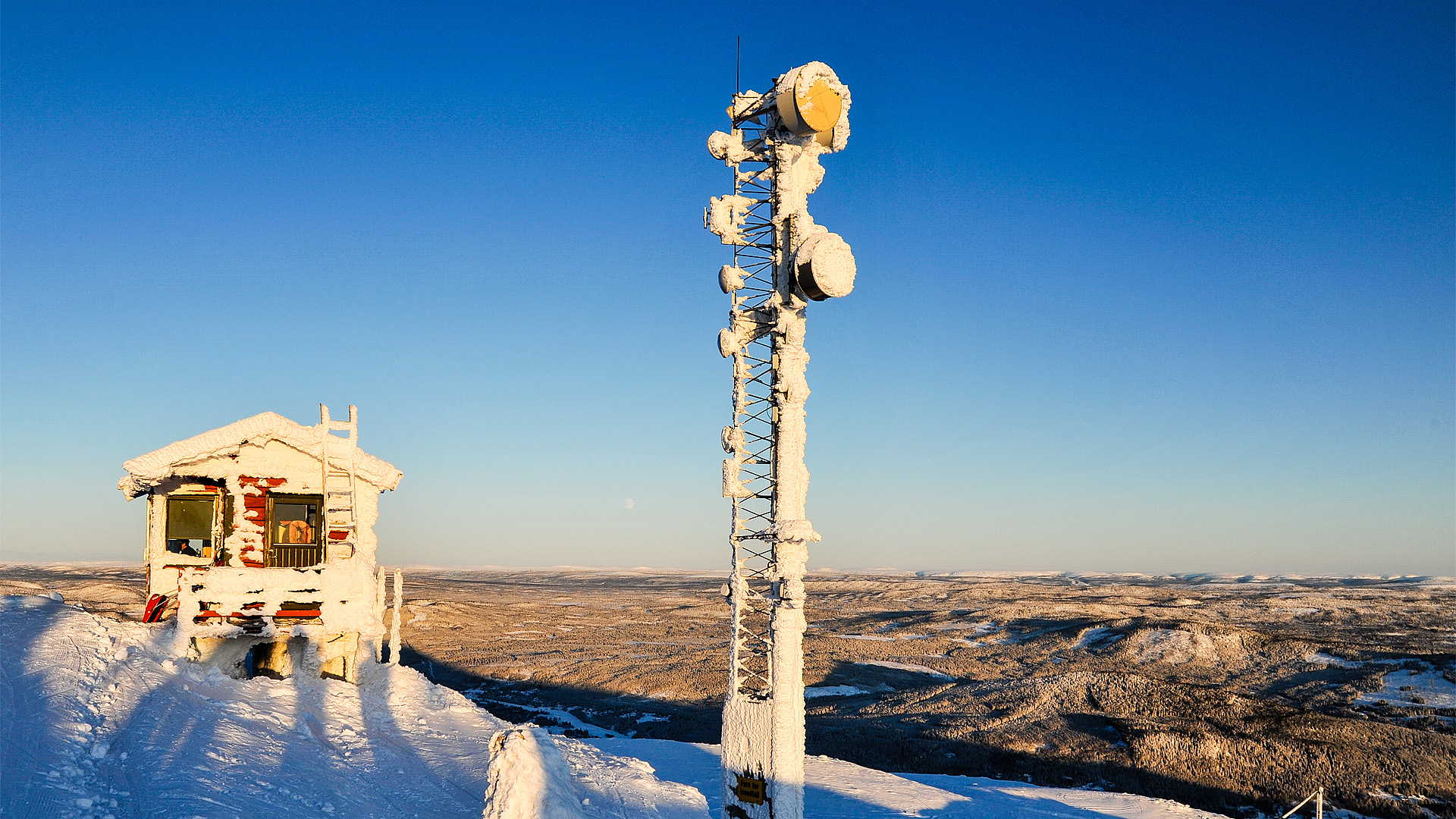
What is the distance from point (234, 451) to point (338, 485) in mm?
2106

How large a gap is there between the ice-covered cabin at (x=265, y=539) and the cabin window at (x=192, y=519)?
2 cm

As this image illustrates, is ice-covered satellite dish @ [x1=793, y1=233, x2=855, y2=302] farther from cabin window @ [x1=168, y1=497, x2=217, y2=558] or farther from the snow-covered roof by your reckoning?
cabin window @ [x1=168, y1=497, x2=217, y2=558]

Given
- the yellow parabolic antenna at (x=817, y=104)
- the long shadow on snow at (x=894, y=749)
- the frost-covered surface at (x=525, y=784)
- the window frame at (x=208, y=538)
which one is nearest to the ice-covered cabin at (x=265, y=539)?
the window frame at (x=208, y=538)

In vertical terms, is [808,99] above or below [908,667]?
above

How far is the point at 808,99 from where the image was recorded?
392 inches

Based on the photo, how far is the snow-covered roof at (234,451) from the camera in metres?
16.3

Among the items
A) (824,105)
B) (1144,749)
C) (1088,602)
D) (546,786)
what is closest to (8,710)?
(546,786)

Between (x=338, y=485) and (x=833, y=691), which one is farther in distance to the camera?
(x=833, y=691)

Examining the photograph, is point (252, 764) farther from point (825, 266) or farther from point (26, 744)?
point (825, 266)

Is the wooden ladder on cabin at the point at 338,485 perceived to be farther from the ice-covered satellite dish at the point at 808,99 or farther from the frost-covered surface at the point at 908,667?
the frost-covered surface at the point at 908,667

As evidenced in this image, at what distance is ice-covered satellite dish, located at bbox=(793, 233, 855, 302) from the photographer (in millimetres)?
9578

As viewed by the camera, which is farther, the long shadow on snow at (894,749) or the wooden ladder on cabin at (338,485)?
the long shadow on snow at (894,749)

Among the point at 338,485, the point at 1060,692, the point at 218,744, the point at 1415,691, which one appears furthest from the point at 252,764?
the point at 1415,691

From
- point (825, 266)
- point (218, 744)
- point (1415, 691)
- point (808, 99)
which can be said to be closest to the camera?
point (825, 266)
